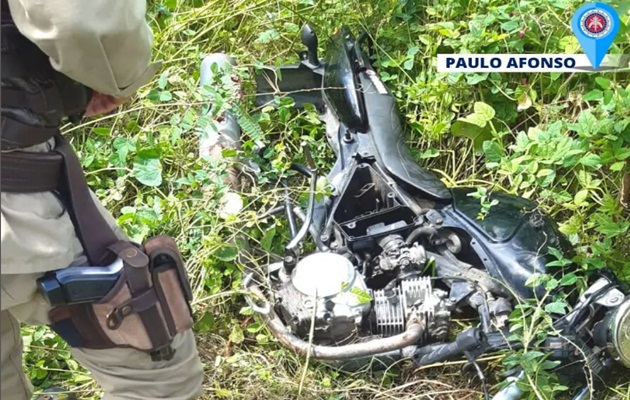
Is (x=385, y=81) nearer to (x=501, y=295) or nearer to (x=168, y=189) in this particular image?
(x=168, y=189)

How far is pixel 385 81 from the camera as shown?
3820 mm

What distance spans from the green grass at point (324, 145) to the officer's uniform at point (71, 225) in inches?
28.6

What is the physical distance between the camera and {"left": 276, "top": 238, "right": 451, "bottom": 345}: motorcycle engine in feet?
8.73

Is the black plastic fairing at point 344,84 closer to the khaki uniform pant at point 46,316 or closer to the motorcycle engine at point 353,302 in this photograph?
the motorcycle engine at point 353,302

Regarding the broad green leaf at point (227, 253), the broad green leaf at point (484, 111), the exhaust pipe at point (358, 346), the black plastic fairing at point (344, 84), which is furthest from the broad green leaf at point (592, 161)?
the broad green leaf at point (227, 253)

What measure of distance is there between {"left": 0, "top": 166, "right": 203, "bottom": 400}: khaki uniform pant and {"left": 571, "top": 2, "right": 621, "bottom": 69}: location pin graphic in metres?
2.25

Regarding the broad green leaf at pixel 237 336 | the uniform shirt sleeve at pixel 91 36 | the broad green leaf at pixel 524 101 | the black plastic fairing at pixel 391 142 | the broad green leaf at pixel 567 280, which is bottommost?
the broad green leaf at pixel 237 336

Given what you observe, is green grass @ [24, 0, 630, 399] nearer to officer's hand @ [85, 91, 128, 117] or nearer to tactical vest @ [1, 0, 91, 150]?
officer's hand @ [85, 91, 128, 117]

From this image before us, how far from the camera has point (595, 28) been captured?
3.39m

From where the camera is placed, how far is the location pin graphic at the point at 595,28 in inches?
132

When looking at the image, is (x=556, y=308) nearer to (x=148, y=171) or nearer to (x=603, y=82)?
(x=603, y=82)

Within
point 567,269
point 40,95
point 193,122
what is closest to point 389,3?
point 193,122

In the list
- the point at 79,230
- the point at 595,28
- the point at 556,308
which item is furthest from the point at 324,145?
the point at 79,230

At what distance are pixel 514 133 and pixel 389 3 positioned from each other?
104 cm
